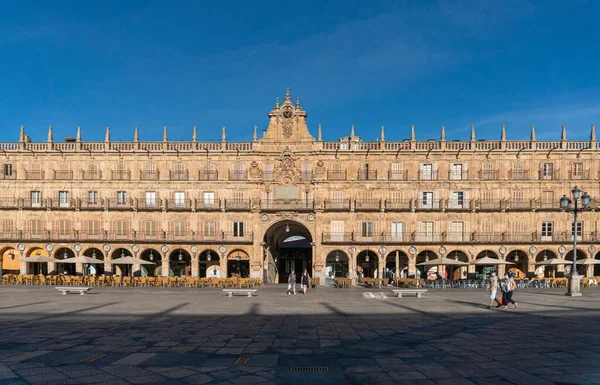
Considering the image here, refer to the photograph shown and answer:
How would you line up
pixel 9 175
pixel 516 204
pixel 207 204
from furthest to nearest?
pixel 9 175 < pixel 207 204 < pixel 516 204

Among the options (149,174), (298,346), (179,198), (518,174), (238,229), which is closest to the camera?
(298,346)

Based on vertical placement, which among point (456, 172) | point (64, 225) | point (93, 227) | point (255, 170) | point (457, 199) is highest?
point (255, 170)

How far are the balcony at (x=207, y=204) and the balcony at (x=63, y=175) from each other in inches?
539

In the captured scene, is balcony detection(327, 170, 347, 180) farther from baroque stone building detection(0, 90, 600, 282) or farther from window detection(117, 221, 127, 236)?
window detection(117, 221, 127, 236)

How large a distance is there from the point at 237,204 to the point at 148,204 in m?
9.40

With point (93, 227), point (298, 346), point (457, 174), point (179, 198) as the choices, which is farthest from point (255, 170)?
point (298, 346)

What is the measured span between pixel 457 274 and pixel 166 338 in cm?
4065

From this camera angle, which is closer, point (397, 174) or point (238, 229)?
point (397, 174)

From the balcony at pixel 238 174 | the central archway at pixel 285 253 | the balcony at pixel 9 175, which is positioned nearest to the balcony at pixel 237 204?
the balcony at pixel 238 174

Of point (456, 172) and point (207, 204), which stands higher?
point (456, 172)

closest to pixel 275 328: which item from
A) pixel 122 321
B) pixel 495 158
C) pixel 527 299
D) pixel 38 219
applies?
pixel 122 321

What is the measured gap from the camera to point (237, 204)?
50.0 m

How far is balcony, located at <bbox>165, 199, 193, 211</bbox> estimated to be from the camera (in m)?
49.9

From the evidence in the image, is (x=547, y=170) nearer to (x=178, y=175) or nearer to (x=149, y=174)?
(x=178, y=175)
